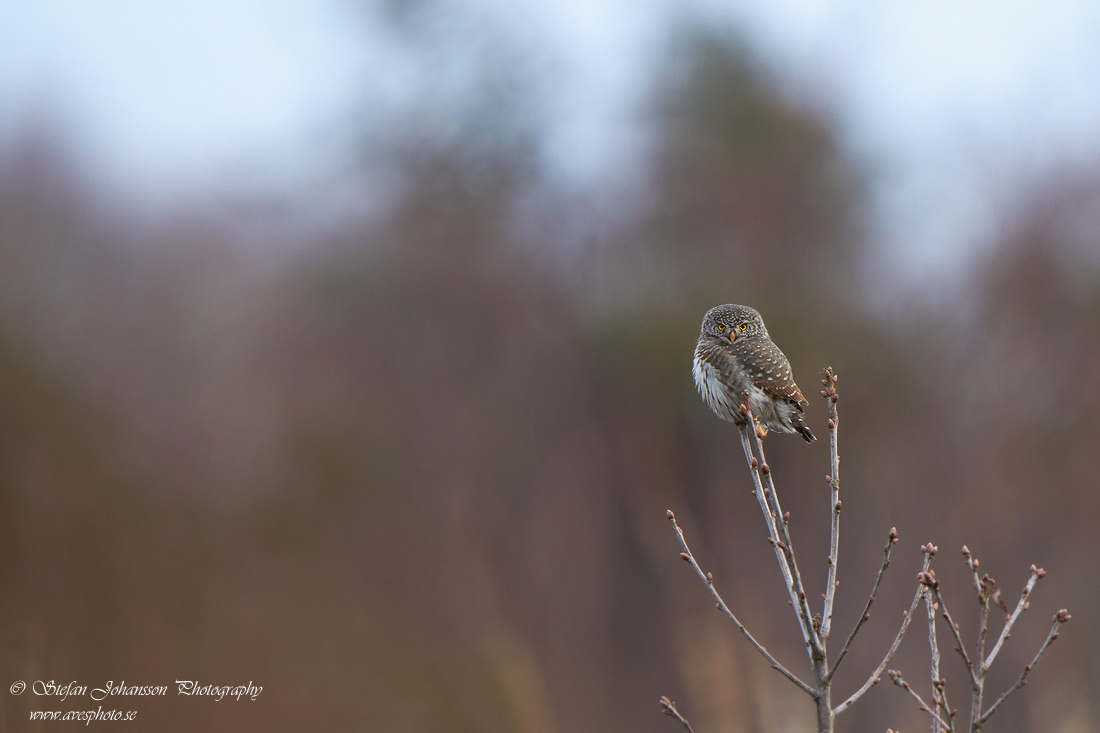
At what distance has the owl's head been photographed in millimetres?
4797

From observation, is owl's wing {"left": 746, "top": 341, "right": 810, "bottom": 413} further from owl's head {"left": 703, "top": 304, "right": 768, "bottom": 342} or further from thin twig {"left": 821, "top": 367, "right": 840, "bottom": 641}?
thin twig {"left": 821, "top": 367, "right": 840, "bottom": 641}

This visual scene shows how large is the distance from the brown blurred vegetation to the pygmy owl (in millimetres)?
10436

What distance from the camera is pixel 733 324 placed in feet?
15.9

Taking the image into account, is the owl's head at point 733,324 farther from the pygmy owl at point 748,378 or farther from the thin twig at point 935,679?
the thin twig at point 935,679

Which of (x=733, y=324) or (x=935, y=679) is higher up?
(x=733, y=324)

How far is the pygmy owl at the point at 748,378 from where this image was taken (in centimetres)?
439

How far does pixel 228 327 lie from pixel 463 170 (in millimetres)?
6212

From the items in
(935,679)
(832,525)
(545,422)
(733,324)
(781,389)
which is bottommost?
(935,679)

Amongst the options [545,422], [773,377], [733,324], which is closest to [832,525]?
[773,377]

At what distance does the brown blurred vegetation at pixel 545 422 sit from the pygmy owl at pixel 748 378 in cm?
1044

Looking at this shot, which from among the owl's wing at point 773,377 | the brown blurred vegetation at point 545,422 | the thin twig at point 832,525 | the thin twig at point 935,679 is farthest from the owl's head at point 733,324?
the brown blurred vegetation at point 545,422

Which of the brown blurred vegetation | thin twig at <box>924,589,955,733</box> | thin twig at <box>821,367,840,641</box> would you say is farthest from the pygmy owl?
the brown blurred vegetation

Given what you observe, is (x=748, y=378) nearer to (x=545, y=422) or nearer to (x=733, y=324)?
(x=733, y=324)

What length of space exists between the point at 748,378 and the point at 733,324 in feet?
1.66
